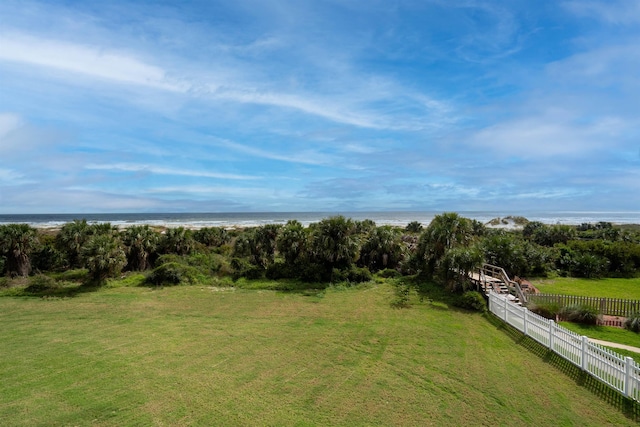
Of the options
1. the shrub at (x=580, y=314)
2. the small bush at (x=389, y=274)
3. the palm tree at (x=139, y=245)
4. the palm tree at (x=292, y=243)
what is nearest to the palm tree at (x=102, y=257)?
the palm tree at (x=139, y=245)

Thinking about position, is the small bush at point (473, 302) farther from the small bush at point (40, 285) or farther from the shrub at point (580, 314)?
the small bush at point (40, 285)

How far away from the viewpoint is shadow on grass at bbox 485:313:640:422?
703 centimetres

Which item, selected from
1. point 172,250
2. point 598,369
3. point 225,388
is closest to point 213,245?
point 172,250

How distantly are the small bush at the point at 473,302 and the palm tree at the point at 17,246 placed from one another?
1025 inches

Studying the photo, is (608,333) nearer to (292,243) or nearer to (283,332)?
(283,332)

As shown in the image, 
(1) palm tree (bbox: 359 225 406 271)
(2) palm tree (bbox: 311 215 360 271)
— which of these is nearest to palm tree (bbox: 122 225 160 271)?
(2) palm tree (bbox: 311 215 360 271)

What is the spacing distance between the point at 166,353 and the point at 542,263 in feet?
74.9

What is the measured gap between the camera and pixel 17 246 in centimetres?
2111

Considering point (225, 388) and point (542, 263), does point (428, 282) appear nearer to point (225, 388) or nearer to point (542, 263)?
point (542, 263)

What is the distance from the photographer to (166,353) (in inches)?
408

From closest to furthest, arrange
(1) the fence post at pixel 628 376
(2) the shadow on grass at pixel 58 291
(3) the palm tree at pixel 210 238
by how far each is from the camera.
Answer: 1. (1) the fence post at pixel 628 376
2. (2) the shadow on grass at pixel 58 291
3. (3) the palm tree at pixel 210 238

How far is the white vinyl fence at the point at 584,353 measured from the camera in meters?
7.25

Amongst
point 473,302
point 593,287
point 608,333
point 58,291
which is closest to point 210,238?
point 58,291

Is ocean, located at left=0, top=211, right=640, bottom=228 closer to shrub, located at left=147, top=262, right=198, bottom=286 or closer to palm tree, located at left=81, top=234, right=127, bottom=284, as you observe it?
shrub, located at left=147, top=262, right=198, bottom=286
